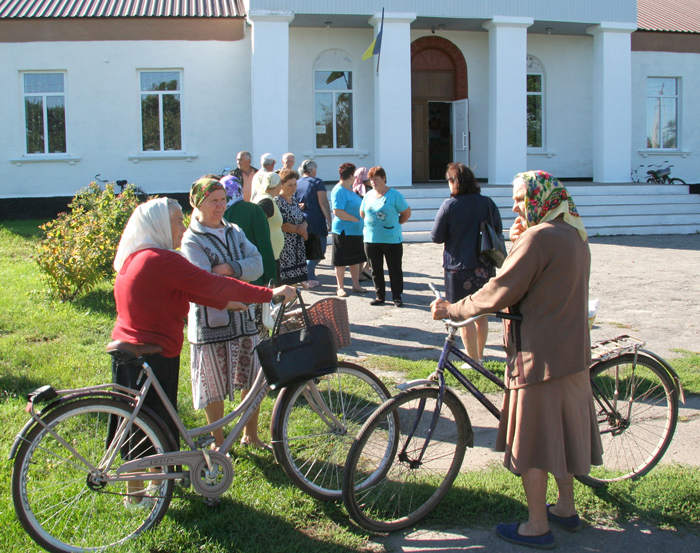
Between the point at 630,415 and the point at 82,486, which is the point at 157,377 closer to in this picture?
the point at 82,486

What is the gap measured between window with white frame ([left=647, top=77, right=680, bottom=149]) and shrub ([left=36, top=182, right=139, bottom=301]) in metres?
17.5

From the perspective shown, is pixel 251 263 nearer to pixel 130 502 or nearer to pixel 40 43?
pixel 130 502

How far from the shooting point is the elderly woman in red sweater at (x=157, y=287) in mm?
3287

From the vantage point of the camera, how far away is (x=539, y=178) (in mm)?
3209

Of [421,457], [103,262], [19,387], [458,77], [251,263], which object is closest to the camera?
[421,457]

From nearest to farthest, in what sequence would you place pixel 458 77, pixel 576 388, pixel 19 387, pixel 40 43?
pixel 576 388, pixel 19 387, pixel 40 43, pixel 458 77

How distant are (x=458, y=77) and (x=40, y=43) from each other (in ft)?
36.8

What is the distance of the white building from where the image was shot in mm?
16406

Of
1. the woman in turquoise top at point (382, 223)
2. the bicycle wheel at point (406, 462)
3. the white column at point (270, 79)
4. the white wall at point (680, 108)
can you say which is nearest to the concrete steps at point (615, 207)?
the white column at point (270, 79)

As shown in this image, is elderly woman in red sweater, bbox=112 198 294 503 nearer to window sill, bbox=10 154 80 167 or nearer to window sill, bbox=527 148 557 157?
window sill, bbox=10 154 80 167

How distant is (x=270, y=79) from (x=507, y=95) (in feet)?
19.7

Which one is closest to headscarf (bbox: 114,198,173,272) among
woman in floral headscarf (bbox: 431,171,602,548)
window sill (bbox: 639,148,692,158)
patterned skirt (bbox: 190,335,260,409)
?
patterned skirt (bbox: 190,335,260,409)

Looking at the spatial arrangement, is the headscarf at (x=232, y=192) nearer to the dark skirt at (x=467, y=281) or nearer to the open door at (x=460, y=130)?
the dark skirt at (x=467, y=281)

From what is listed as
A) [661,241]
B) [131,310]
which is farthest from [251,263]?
[661,241]
